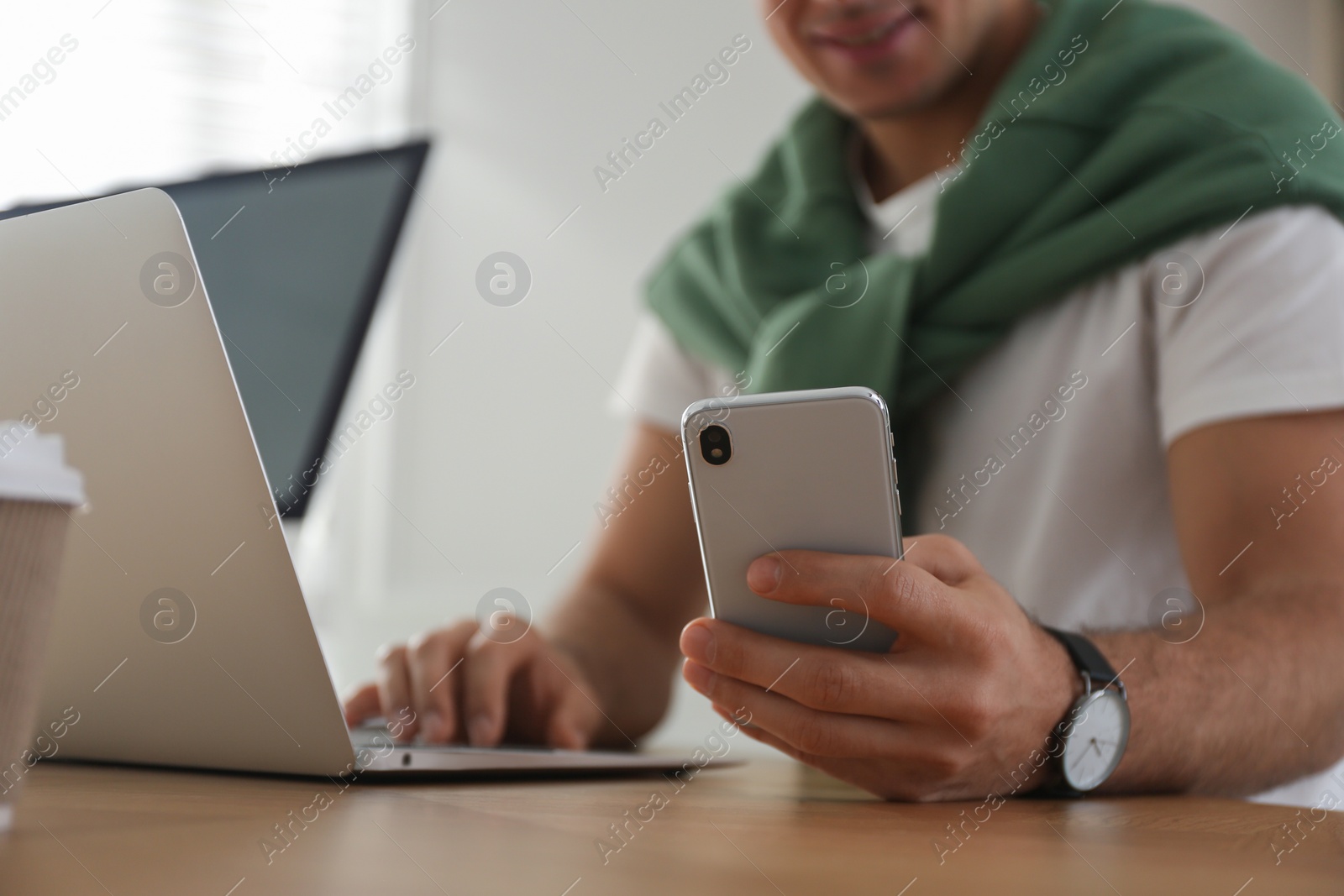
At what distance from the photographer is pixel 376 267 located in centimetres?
92

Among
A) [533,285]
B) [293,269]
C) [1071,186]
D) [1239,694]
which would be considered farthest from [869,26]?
[533,285]

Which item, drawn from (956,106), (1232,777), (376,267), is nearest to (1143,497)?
(1232,777)

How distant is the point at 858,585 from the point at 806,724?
0.28ft

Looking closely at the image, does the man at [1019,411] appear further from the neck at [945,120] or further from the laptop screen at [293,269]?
the laptop screen at [293,269]

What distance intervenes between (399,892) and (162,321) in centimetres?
23

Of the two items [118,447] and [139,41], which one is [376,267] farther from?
[139,41]

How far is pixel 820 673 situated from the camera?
1.50 ft

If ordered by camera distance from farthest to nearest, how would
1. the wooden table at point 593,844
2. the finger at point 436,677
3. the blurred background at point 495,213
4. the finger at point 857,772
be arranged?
the blurred background at point 495,213 → the finger at point 436,677 → the finger at point 857,772 → the wooden table at point 593,844

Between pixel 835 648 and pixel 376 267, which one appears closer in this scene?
pixel 835 648

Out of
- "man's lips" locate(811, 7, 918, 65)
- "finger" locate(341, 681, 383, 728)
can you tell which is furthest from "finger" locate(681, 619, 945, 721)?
"man's lips" locate(811, 7, 918, 65)

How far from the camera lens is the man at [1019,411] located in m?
0.48

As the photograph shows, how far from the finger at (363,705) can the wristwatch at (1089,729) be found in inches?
17.8

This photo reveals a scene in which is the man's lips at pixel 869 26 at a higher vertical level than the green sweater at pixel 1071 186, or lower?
higher

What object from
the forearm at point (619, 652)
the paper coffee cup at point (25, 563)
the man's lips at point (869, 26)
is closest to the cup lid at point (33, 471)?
the paper coffee cup at point (25, 563)
